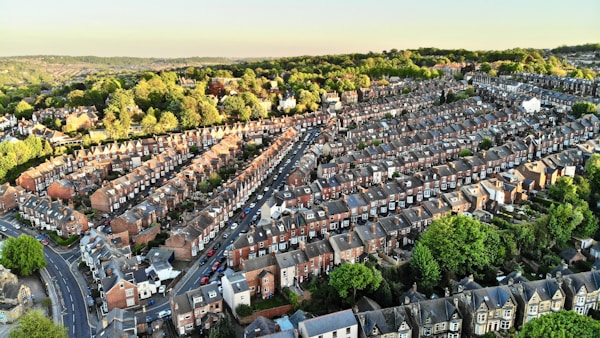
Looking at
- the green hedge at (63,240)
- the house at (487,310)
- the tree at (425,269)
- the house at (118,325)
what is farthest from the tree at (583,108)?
the green hedge at (63,240)

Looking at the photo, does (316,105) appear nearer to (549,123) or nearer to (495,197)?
(549,123)

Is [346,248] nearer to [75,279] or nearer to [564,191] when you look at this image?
[75,279]

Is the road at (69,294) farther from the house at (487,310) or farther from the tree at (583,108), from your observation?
the tree at (583,108)

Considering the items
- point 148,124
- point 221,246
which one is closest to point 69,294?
point 221,246

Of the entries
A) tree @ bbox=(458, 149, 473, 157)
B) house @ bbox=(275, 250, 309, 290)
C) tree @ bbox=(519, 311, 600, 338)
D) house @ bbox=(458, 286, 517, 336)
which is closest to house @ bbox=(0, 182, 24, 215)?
house @ bbox=(275, 250, 309, 290)

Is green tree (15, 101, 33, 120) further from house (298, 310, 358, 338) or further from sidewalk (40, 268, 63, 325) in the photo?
house (298, 310, 358, 338)

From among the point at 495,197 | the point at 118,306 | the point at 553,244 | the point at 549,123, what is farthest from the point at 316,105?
the point at 118,306
